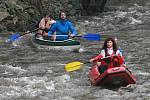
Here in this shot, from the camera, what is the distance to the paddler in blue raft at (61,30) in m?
15.8

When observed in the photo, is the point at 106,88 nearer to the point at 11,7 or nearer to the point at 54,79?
the point at 54,79

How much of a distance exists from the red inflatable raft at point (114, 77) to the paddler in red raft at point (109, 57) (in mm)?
134

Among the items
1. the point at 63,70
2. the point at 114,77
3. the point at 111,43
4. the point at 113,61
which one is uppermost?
the point at 111,43

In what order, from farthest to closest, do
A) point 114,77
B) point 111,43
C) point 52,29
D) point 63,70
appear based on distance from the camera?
point 52,29 → point 63,70 → point 111,43 → point 114,77

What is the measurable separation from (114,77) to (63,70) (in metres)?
2.61

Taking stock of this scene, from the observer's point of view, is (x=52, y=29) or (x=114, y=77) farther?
(x=52, y=29)

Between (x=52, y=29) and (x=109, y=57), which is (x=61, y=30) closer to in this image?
(x=52, y=29)

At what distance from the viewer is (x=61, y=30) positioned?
1598 cm

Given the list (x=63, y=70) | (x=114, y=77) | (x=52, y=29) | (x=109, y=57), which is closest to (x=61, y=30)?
(x=52, y=29)

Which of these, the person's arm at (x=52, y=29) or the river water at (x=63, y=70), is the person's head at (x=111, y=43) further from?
the person's arm at (x=52, y=29)

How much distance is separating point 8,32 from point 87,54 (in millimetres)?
5620

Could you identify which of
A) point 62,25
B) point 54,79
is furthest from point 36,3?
point 54,79

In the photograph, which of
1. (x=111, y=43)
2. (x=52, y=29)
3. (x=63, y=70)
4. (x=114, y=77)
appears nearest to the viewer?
(x=114, y=77)

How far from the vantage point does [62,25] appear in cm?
1595
